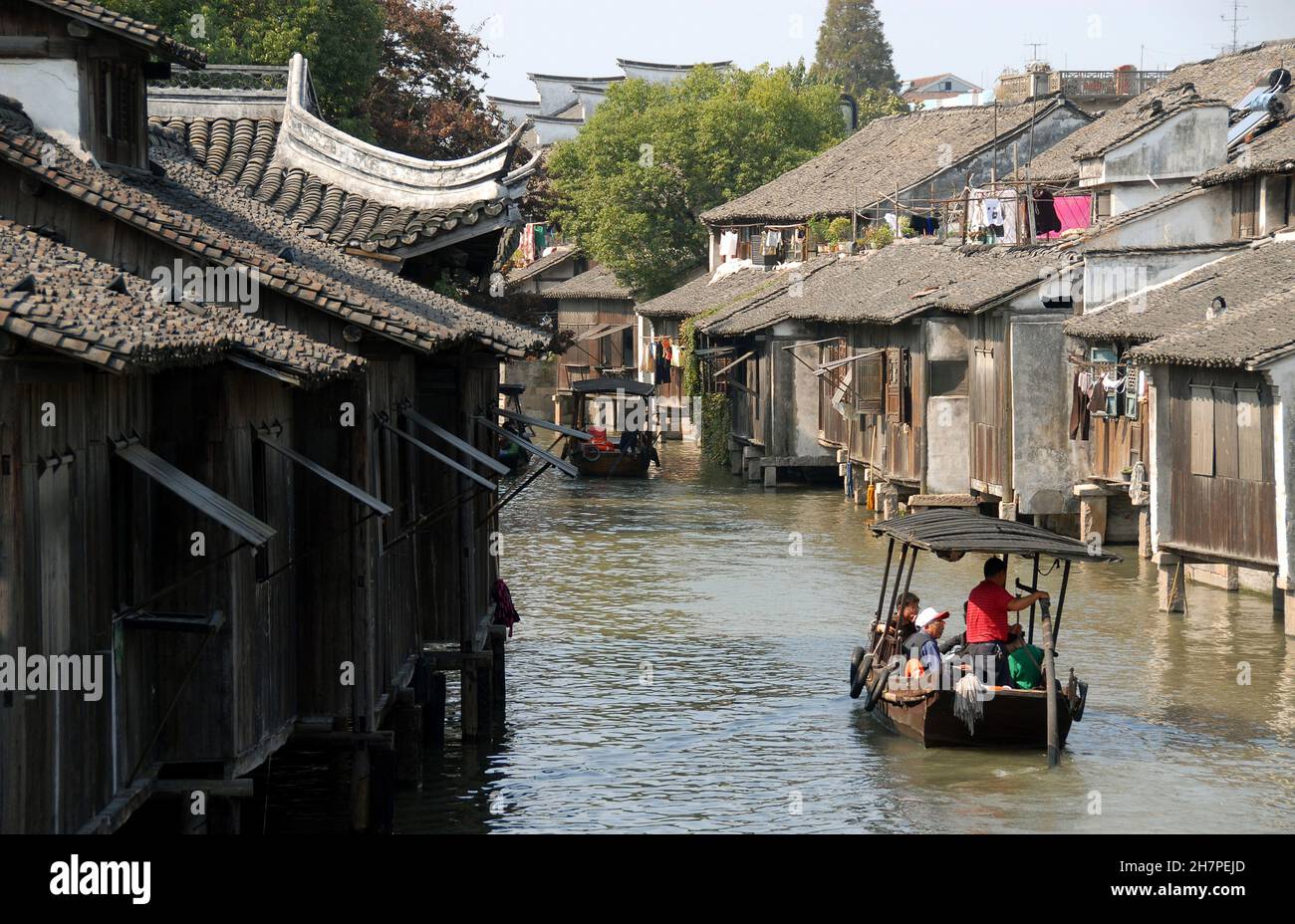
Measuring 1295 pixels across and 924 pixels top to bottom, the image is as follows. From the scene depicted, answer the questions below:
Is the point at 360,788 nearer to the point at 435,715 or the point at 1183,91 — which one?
the point at 435,715

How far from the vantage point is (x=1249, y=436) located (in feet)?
77.5

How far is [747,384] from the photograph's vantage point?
160 feet

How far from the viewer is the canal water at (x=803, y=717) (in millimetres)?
16641

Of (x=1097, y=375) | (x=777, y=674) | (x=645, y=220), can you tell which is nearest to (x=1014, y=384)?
(x=1097, y=375)

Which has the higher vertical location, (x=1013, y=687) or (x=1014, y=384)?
(x=1014, y=384)

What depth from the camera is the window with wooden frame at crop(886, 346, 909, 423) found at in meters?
37.7

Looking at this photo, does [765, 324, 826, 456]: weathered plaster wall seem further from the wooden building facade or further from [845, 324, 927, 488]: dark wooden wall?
the wooden building facade

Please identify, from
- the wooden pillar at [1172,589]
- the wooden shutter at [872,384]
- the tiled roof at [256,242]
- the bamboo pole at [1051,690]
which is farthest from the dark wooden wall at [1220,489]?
the wooden shutter at [872,384]

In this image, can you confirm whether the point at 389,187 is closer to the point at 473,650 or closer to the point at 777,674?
the point at 473,650

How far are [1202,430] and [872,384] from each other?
15.0 metres

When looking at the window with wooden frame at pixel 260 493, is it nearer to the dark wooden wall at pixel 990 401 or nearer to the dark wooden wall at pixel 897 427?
the dark wooden wall at pixel 990 401

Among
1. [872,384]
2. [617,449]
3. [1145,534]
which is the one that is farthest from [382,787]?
[617,449]
